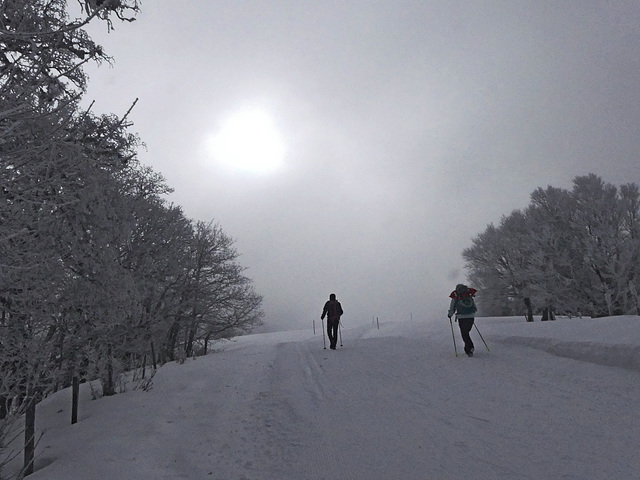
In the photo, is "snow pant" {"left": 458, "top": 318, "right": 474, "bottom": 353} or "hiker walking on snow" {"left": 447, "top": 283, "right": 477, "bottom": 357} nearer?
"snow pant" {"left": 458, "top": 318, "right": 474, "bottom": 353}

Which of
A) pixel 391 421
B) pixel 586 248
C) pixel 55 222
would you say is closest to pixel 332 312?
pixel 391 421

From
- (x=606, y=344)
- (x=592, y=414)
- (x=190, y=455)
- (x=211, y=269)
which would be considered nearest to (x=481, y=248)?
(x=211, y=269)

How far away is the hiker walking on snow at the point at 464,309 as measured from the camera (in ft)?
29.3

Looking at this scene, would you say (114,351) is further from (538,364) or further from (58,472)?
(538,364)

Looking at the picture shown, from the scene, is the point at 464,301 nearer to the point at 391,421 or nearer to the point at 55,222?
the point at 391,421

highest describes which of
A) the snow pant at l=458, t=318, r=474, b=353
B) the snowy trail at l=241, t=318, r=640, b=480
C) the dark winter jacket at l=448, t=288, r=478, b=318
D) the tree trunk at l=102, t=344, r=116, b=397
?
the dark winter jacket at l=448, t=288, r=478, b=318

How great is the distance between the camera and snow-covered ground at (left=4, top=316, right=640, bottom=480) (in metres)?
3.88

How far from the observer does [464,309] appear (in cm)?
929

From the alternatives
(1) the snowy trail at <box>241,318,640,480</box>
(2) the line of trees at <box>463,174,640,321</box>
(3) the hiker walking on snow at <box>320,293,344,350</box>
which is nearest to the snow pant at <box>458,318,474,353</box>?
(1) the snowy trail at <box>241,318,640,480</box>

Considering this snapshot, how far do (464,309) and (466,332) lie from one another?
62 centimetres

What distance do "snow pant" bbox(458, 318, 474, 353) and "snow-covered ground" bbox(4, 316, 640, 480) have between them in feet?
1.68

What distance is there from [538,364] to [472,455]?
4.26m

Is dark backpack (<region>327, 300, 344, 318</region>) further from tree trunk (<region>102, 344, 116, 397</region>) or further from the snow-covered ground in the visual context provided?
tree trunk (<region>102, 344, 116, 397</region>)

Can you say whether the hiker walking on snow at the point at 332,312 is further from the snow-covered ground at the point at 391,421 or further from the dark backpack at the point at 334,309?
the snow-covered ground at the point at 391,421
